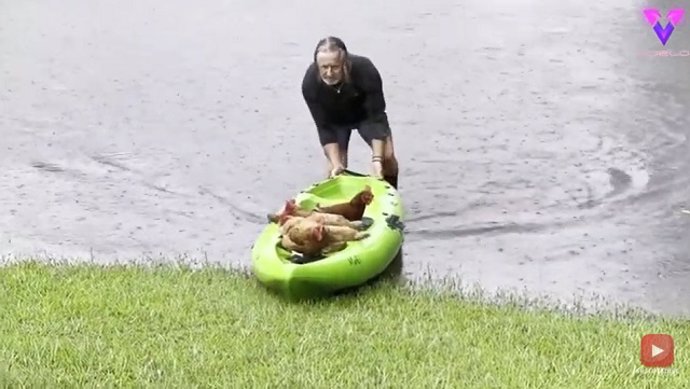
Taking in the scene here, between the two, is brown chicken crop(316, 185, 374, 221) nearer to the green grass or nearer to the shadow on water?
the shadow on water

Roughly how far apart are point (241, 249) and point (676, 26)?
8.35m

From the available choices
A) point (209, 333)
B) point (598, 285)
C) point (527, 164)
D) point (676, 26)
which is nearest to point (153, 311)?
point (209, 333)

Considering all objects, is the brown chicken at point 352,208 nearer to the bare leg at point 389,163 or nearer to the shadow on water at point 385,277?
the shadow on water at point 385,277

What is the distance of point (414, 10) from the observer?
1516 cm

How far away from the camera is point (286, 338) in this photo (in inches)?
207

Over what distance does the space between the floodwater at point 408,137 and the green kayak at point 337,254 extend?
37 centimetres

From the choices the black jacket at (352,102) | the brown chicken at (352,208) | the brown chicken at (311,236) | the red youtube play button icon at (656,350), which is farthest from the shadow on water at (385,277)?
the red youtube play button icon at (656,350)

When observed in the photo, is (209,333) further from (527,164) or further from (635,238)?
(527,164)

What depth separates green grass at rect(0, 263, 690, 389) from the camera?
15.4 ft

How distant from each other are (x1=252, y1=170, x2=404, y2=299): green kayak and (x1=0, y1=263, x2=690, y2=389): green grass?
108 millimetres

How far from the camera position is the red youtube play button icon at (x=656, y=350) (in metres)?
4.95

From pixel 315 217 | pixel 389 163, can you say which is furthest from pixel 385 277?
pixel 389 163

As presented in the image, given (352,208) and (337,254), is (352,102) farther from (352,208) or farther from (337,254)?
(337,254)

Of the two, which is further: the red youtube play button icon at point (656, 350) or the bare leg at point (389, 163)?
the bare leg at point (389, 163)
